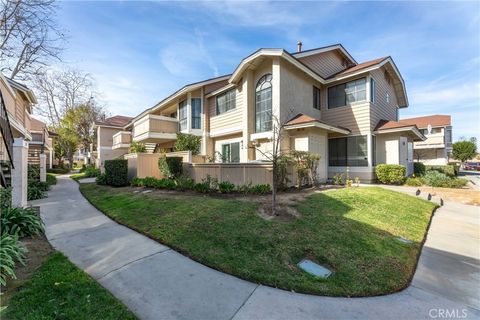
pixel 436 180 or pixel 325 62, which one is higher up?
pixel 325 62

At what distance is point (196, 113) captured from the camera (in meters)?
Result: 17.3

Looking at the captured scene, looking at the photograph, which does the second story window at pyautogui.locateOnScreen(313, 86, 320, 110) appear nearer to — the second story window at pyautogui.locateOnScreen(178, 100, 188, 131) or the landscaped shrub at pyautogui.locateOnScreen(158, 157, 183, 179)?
the landscaped shrub at pyautogui.locateOnScreen(158, 157, 183, 179)

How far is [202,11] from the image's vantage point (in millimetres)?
9367

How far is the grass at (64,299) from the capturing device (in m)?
2.56

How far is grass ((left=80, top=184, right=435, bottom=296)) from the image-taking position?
Answer: 143 inches

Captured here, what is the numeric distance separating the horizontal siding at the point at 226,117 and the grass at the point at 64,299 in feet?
40.0

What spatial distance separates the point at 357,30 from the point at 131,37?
10.9 m

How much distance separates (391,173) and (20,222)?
15.7 metres

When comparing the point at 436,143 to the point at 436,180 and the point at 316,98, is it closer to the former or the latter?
the point at 436,180

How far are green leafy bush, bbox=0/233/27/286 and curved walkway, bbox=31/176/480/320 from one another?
0.74 metres

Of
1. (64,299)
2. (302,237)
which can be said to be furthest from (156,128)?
(64,299)

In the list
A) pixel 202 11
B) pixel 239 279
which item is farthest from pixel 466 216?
pixel 202 11

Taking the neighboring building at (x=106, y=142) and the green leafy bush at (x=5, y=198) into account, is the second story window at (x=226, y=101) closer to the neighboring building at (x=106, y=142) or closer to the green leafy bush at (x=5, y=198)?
the green leafy bush at (x=5, y=198)
